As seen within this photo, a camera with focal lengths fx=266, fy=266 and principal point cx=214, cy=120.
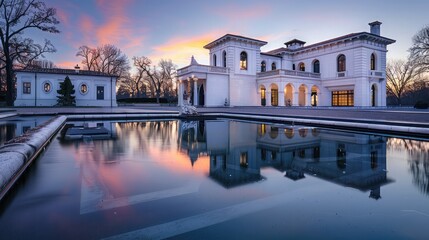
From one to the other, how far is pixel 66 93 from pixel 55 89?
2.97 meters

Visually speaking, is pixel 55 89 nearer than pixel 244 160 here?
No

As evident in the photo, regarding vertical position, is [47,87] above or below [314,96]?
above

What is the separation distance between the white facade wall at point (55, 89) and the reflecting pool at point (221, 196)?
3208cm

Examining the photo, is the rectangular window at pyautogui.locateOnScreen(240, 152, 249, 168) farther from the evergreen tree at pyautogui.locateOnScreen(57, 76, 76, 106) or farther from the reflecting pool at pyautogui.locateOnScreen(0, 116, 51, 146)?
the evergreen tree at pyautogui.locateOnScreen(57, 76, 76, 106)

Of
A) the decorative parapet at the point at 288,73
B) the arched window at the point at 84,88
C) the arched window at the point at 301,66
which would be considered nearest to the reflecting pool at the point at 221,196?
the decorative parapet at the point at 288,73

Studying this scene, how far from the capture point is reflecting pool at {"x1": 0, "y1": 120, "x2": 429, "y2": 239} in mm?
2408

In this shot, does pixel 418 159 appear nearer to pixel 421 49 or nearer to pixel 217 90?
pixel 217 90

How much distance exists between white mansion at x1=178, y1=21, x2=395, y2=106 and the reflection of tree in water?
2356cm

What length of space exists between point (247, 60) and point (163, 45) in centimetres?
1071

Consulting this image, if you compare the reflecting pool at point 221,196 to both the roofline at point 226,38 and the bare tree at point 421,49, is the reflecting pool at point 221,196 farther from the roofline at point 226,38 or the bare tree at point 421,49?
the bare tree at point 421,49

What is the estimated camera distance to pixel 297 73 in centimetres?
3186

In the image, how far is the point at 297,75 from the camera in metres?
31.8

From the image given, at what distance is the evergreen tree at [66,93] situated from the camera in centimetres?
3152

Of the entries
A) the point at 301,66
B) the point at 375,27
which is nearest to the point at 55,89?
the point at 301,66
